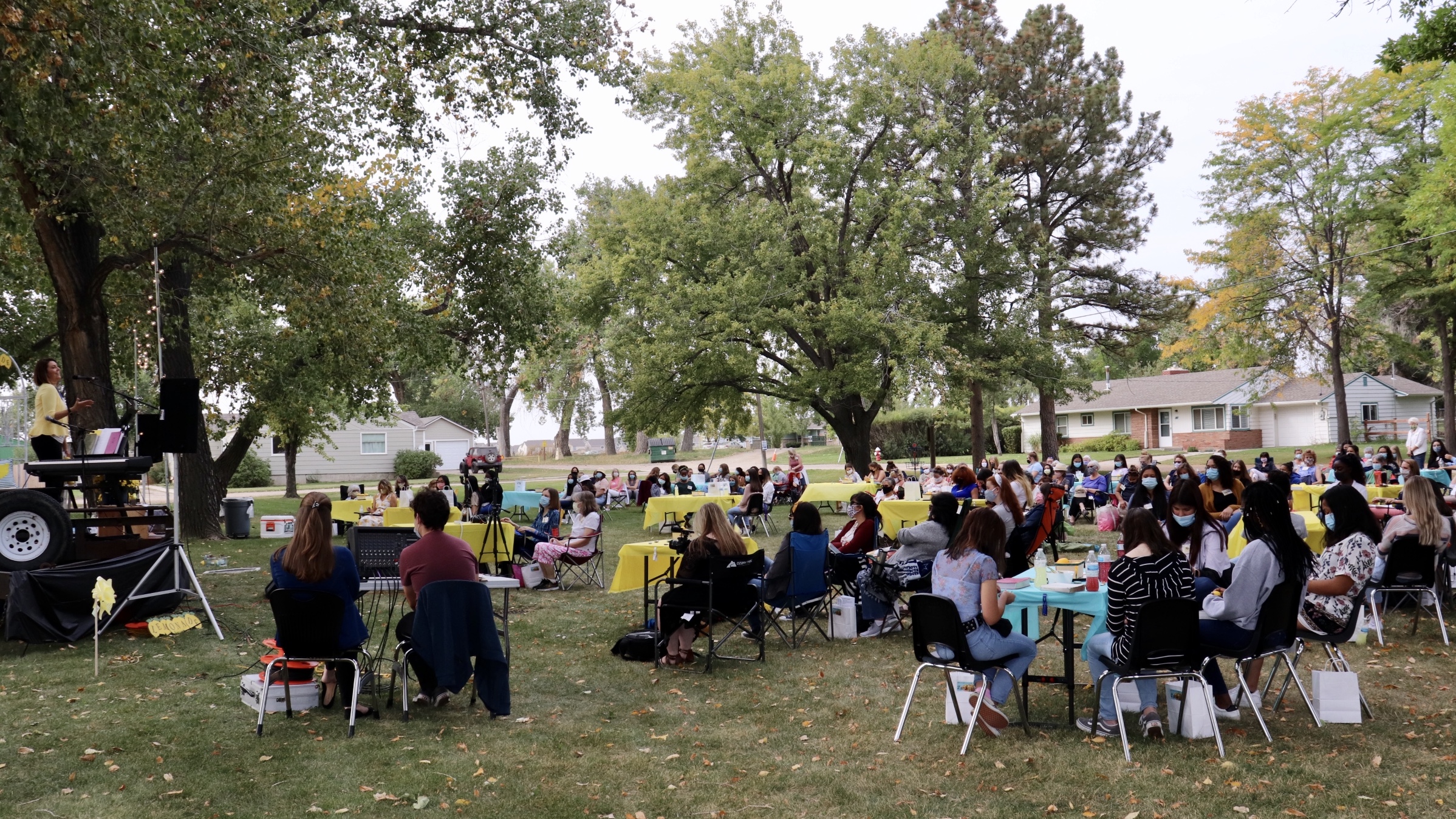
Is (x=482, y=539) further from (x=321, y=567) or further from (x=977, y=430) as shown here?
(x=977, y=430)

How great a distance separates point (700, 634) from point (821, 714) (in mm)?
2164

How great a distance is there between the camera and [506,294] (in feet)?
64.5

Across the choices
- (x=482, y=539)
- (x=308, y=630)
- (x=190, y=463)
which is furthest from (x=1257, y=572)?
(x=190, y=463)

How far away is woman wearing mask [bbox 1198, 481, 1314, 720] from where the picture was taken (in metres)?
5.57

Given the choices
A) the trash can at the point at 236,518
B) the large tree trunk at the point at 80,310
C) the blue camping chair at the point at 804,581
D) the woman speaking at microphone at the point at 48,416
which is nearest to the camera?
the blue camping chair at the point at 804,581

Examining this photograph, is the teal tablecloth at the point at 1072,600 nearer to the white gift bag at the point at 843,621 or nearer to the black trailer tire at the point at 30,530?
the white gift bag at the point at 843,621

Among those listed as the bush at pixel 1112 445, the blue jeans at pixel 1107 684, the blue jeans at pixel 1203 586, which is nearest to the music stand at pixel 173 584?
the blue jeans at pixel 1107 684

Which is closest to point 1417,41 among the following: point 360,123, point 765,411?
point 360,123

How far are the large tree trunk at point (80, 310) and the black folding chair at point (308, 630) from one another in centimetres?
757

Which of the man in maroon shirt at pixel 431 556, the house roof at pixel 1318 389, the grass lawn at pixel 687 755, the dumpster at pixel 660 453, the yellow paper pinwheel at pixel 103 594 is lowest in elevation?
the grass lawn at pixel 687 755

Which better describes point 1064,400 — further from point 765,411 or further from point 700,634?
point 765,411

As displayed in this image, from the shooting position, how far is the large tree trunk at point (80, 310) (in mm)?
12070

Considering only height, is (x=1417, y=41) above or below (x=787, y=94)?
below

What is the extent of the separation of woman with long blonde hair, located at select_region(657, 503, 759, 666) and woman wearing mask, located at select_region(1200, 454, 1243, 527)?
490 cm
